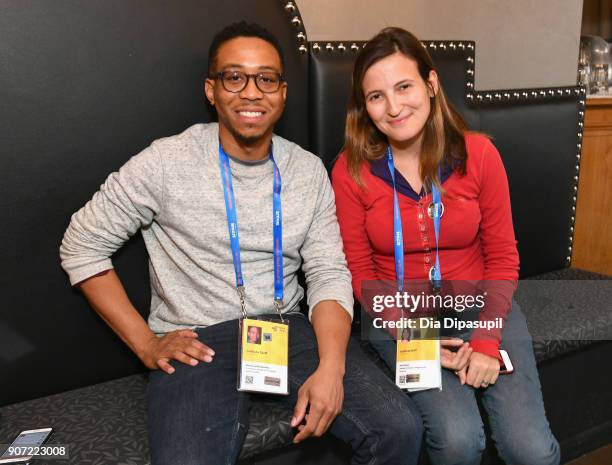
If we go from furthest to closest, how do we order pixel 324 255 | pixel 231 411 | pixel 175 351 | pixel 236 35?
1. pixel 324 255
2. pixel 236 35
3. pixel 175 351
4. pixel 231 411

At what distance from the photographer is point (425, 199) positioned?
161 cm

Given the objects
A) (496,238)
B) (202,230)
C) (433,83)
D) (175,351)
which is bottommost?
(175,351)

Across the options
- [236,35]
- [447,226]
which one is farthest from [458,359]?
[236,35]

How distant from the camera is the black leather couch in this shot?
1387 millimetres

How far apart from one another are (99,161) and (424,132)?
2.93 ft

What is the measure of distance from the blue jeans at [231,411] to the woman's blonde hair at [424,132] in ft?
1.80

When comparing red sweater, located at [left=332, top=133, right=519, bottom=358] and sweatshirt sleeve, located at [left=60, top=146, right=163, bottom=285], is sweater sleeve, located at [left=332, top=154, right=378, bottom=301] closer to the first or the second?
red sweater, located at [left=332, top=133, right=519, bottom=358]

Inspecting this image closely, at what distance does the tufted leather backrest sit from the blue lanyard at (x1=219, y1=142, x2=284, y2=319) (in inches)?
14.5

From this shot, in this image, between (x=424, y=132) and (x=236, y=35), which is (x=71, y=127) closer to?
(x=236, y=35)

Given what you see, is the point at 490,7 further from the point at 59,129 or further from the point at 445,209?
the point at 59,129

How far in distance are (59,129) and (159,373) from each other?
65cm

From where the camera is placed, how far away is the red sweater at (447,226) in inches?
63.7

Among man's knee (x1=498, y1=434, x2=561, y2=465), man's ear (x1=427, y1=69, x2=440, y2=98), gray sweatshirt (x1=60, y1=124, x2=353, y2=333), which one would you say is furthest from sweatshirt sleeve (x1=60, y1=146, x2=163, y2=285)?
man's knee (x1=498, y1=434, x2=561, y2=465)

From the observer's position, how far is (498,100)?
6.86ft
